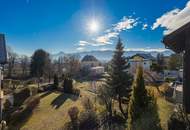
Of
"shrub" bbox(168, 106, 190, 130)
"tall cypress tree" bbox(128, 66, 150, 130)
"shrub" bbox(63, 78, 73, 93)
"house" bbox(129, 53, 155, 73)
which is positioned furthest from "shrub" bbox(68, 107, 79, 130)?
"shrub" bbox(63, 78, 73, 93)

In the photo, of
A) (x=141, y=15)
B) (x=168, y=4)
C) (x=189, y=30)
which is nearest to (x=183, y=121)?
(x=189, y=30)

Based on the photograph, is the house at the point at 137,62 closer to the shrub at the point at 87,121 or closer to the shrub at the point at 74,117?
the shrub at the point at 87,121

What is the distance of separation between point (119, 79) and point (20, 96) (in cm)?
1328

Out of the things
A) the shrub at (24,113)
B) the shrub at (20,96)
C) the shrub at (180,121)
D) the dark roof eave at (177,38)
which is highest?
the dark roof eave at (177,38)

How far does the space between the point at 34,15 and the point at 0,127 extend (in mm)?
11159

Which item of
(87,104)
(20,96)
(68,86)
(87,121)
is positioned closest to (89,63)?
(68,86)

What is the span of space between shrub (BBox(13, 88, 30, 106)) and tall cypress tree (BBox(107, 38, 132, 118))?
11722 mm

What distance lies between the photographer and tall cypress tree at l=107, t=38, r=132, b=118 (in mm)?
20844

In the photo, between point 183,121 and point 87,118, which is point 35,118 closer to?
point 87,118

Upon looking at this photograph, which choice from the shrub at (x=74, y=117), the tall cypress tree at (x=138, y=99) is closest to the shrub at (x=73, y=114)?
the shrub at (x=74, y=117)

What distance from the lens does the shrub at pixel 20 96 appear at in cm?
2602

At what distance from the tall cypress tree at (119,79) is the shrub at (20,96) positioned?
11.7 m

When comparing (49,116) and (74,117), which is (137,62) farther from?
(49,116)

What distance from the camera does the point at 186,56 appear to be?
16.0ft
